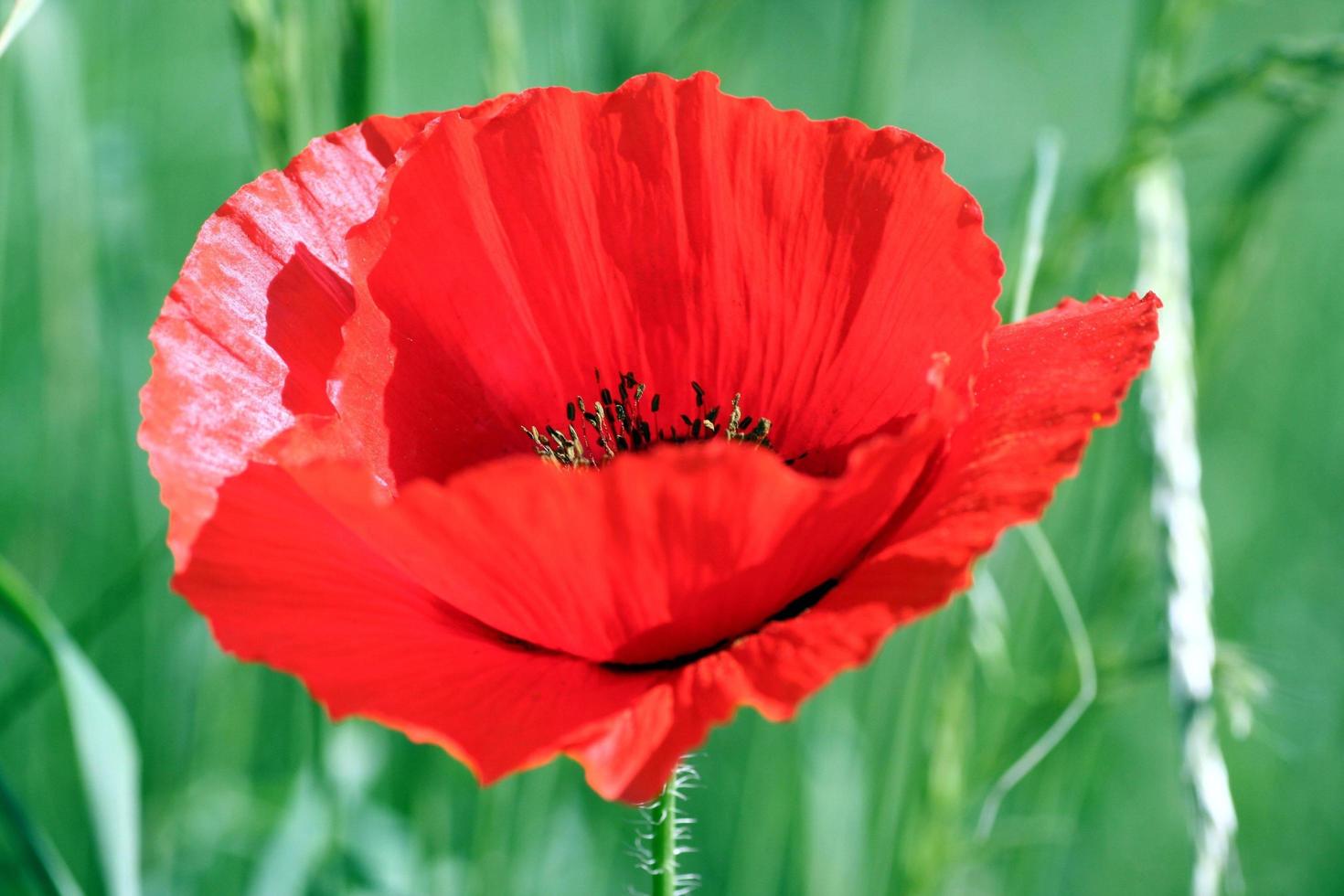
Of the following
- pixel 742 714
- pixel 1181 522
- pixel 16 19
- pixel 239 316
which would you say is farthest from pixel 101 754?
pixel 742 714

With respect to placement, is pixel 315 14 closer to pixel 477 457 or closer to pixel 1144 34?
pixel 477 457

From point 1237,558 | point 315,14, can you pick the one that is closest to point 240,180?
point 315,14

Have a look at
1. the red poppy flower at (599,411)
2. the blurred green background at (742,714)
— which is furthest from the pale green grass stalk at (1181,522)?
the red poppy flower at (599,411)

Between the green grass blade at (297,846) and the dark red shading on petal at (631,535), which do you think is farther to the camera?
the green grass blade at (297,846)

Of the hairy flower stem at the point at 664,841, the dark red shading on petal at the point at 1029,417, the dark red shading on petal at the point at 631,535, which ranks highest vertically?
the dark red shading on petal at the point at 1029,417

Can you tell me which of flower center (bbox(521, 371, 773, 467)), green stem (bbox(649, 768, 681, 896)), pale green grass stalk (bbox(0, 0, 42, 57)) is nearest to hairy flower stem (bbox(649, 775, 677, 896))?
green stem (bbox(649, 768, 681, 896))

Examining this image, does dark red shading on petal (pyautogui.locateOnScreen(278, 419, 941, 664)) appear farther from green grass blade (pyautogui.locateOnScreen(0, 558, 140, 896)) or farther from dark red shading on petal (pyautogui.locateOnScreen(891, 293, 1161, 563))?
green grass blade (pyautogui.locateOnScreen(0, 558, 140, 896))

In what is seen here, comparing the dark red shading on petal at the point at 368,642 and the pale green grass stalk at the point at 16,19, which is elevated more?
the pale green grass stalk at the point at 16,19

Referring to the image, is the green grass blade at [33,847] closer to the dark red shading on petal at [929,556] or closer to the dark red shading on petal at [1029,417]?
the dark red shading on petal at [929,556]
